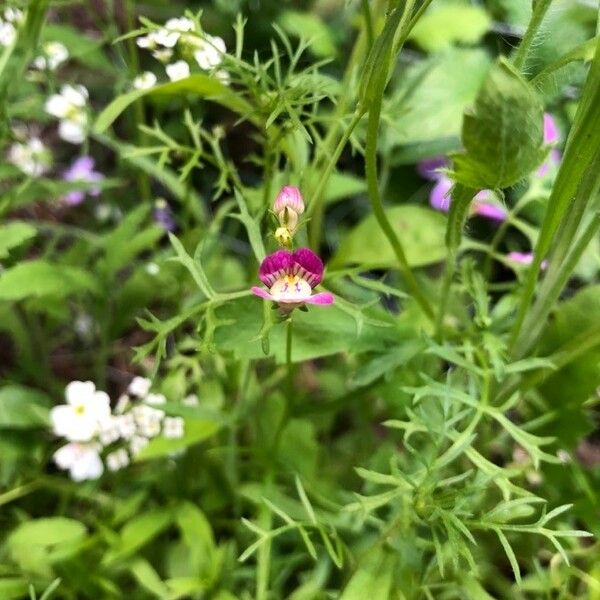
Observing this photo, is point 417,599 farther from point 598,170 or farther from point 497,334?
point 598,170

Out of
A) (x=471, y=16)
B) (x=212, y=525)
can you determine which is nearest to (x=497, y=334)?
(x=212, y=525)

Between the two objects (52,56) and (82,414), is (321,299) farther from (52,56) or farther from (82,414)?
(52,56)

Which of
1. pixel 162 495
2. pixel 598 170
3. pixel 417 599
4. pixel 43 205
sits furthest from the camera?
pixel 43 205

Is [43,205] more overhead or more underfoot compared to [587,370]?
more underfoot

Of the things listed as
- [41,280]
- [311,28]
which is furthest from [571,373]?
[311,28]

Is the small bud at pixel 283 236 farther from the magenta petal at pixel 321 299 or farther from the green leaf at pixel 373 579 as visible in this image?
the green leaf at pixel 373 579

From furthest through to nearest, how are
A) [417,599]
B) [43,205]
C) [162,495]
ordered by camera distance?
[43,205] < [162,495] < [417,599]
